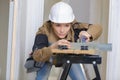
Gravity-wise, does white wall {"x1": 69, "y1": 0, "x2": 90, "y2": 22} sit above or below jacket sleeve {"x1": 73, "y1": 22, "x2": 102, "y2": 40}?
above

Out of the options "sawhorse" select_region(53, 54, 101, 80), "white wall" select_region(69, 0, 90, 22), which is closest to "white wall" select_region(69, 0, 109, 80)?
"white wall" select_region(69, 0, 90, 22)

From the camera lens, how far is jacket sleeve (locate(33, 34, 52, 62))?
1.48 m

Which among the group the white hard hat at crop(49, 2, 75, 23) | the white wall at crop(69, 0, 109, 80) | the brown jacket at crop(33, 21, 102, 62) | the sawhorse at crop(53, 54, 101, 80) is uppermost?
the white wall at crop(69, 0, 109, 80)

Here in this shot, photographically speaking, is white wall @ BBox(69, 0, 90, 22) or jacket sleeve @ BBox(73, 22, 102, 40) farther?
white wall @ BBox(69, 0, 90, 22)

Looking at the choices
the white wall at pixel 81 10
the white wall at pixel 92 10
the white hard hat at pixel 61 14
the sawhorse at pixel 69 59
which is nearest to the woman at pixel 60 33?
the white hard hat at pixel 61 14

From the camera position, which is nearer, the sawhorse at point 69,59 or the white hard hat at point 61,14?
the sawhorse at point 69,59

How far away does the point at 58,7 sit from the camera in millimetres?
1651

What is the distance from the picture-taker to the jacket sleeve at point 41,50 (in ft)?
4.85
